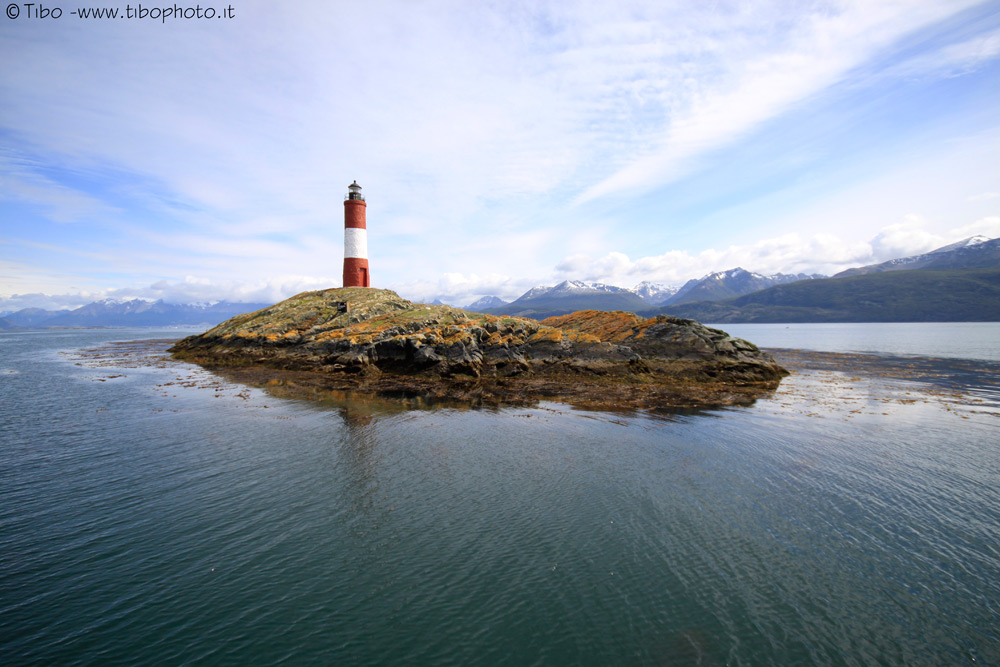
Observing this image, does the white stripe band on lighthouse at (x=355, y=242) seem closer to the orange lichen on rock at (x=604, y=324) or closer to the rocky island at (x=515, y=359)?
the rocky island at (x=515, y=359)

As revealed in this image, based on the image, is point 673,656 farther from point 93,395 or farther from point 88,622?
point 93,395

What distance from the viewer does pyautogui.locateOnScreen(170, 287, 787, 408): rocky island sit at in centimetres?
3706

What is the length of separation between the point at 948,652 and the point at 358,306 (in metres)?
61.7

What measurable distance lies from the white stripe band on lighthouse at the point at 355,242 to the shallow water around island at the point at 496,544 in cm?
4881

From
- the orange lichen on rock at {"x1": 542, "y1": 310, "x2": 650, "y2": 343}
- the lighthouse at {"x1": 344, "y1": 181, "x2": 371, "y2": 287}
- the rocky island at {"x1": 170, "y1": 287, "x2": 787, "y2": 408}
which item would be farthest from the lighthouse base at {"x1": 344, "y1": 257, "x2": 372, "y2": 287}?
the orange lichen on rock at {"x1": 542, "y1": 310, "x2": 650, "y2": 343}

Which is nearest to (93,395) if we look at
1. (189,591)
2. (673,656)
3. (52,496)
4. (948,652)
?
(52,496)

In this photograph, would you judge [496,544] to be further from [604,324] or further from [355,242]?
[355,242]

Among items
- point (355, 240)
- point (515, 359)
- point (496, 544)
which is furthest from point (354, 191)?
point (496, 544)

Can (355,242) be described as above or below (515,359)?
above

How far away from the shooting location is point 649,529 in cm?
1336

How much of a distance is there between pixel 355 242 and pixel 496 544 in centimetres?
6539

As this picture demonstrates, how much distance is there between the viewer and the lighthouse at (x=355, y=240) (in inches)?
2657

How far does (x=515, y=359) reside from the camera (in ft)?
150

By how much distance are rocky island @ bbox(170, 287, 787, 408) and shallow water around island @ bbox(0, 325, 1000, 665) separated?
486 inches
